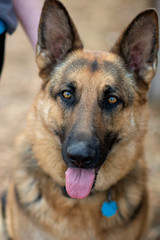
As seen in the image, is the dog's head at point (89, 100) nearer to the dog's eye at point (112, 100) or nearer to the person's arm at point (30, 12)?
the dog's eye at point (112, 100)

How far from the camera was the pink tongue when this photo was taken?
3.01 meters

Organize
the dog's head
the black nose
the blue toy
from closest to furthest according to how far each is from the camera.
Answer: the black nose < the dog's head < the blue toy

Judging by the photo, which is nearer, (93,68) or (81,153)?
(81,153)

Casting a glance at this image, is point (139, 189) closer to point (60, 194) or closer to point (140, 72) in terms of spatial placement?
point (60, 194)

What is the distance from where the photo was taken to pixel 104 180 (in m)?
3.38

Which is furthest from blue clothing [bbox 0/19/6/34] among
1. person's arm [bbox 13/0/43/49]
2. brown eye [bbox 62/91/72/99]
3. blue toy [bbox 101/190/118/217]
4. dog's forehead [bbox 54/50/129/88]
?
blue toy [bbox 101/190/118/217]

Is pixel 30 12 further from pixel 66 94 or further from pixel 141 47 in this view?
pixel 141 47

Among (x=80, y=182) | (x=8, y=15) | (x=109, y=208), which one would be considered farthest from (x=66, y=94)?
(x=109, y=208)

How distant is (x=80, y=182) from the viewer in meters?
3.01

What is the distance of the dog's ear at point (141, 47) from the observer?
3105 millimetres

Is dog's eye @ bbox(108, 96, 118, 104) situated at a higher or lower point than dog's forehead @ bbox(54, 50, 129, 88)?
lower

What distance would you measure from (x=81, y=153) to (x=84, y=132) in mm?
213

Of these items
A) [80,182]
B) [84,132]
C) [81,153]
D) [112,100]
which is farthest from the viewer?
[112,100]

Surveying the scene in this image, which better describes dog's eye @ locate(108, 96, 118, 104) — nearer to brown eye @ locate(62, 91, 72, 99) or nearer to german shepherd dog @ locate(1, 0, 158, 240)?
german shepherd dog @ locate(1, 0, 158, 240)
